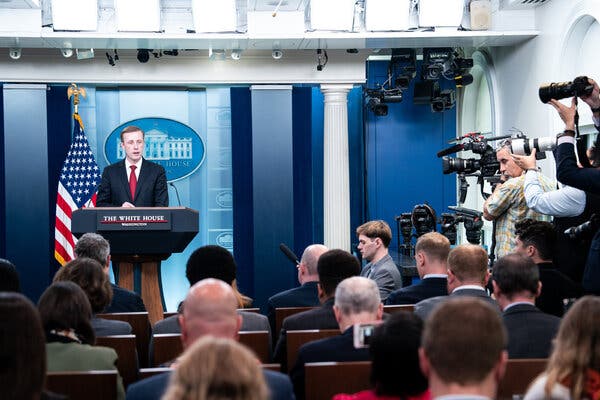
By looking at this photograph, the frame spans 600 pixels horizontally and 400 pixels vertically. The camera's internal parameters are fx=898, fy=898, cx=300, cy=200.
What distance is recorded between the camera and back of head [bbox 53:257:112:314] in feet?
13.5

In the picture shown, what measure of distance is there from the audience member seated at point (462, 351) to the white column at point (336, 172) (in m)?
7.93

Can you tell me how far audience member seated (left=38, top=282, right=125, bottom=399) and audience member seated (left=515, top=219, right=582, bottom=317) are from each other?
237 cm

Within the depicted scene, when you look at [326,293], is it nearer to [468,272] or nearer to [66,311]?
[468,272]

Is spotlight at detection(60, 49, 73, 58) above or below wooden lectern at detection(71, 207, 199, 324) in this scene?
above

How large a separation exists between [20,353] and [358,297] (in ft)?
4.96

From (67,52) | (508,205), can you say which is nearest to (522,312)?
(508,205)

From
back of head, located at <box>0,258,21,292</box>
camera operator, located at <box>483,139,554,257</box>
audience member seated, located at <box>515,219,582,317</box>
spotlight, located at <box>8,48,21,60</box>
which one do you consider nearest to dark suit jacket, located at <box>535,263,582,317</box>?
audience member seated, located at <box>515,219,582,317</box>

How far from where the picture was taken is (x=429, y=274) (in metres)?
4.95

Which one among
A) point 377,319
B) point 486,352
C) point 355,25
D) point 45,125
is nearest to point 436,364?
point 486,352

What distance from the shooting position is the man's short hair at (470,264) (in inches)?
167

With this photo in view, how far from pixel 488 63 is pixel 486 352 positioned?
905 cm

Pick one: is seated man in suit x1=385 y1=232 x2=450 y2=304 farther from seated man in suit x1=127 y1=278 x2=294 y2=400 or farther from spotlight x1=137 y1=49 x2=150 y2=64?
spotlight x1=137 y1=49 x2=150 y2=64

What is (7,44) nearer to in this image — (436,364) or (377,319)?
(377,319)

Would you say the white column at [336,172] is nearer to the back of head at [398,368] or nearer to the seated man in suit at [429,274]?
the seated man in suit at [429,274]
